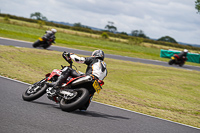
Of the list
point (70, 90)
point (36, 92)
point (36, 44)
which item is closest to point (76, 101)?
point (70, 90)

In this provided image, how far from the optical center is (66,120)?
579cm

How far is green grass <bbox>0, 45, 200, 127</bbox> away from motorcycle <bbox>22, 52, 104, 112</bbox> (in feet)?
7.34

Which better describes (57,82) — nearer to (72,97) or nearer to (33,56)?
(72,97)

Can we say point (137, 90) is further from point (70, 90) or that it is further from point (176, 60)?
point (176, 60)

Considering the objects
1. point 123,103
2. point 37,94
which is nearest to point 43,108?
point 37,94

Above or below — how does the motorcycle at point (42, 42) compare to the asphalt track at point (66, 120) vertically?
above

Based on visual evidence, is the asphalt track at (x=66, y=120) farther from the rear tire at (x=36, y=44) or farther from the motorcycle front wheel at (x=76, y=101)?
the rear tire at (x=36, y=44)

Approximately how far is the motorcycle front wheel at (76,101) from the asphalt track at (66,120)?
152mm

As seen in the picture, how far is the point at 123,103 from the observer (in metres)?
9.56

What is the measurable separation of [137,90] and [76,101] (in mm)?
6942

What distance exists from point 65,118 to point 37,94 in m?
1.42

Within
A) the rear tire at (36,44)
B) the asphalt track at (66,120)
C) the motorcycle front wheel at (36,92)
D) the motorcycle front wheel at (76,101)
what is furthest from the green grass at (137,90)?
the rear tire at (36,44)

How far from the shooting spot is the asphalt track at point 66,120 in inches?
200

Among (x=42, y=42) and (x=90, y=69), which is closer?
(x=90, y=69)
